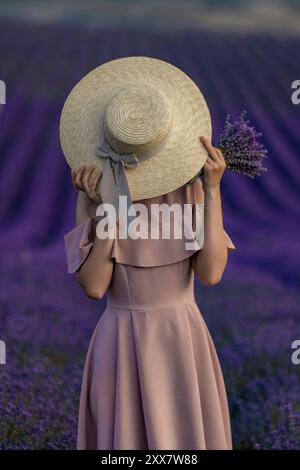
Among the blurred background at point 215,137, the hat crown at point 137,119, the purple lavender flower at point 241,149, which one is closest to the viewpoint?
the hat crown at point 137,119

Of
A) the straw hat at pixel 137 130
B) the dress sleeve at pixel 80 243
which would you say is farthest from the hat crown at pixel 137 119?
the dress sleeve at pixel 80 243

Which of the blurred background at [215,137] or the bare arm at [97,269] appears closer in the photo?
the bare arm at [97,269]

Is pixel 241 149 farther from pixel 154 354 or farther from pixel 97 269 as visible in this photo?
pixel 154 354

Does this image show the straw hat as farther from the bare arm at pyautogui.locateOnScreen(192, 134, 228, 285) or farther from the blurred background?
the blurred background

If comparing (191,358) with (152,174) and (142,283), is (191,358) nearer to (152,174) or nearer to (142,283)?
(142,283)

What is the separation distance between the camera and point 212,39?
17.5ft

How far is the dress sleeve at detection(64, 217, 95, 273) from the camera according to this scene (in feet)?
8.12

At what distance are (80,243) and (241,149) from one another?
542 millimetres

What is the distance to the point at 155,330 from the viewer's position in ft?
8.25

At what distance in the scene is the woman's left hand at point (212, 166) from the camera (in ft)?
8.00

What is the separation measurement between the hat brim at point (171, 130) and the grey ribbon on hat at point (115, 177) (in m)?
0.03

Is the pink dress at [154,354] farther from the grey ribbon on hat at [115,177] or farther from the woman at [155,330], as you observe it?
the grey ribbon on hat at [115,177]

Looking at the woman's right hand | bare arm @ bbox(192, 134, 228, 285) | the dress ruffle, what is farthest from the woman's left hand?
the woman's right hand
